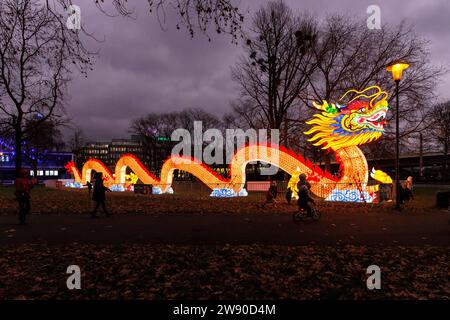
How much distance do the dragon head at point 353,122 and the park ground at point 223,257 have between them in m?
6.60

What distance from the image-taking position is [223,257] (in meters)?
6.46

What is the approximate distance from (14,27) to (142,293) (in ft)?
19.1

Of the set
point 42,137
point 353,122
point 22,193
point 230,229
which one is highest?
point 42,137

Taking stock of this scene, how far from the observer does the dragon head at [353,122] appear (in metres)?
16.8

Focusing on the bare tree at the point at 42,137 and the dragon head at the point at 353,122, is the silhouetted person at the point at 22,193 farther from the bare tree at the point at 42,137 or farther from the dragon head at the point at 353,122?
the dragon head at the point at 353,122

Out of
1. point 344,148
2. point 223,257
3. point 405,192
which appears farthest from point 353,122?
point 223,257

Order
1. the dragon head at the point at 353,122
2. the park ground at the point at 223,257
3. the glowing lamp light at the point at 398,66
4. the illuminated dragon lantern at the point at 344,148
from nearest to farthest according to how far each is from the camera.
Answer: the park ground at the point at 223,257 < the glowing lamp light at the point at 398,66 < the dragon head at the point at 353,122 < the illuminated dragon lantern at the point at 344,148

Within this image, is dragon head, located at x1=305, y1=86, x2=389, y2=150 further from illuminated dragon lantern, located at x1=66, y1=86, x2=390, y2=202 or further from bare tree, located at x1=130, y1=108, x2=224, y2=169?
bare tree, located at x1=130, y1=108, x2=224, y2=169

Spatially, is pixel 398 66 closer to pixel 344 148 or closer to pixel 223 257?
pixel 344 148

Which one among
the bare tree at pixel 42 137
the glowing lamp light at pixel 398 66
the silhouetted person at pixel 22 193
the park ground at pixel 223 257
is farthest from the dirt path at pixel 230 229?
the bare tree at pixel 42 137

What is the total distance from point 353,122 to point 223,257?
1310 cm

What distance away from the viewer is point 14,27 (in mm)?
A: 6738
